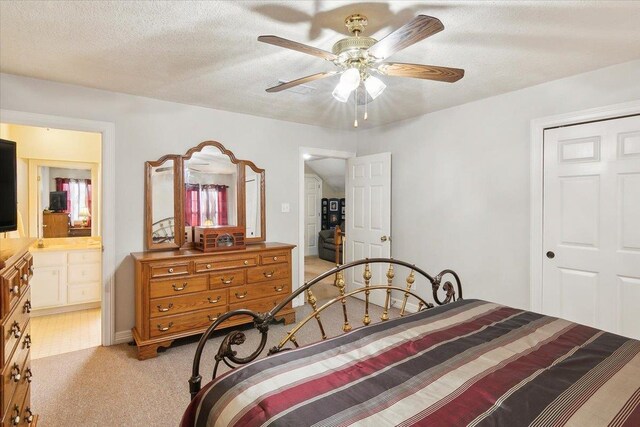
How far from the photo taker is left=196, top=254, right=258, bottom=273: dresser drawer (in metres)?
3.10

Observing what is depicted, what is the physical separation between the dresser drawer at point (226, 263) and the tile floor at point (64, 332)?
1.23m

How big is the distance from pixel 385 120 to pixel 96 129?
3.07 meters

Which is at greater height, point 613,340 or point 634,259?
point 634,259

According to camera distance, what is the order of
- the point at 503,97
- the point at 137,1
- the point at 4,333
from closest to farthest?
the point at 4,333, the point at 137,1, the point at 503,97

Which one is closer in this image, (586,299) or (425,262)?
(586,299)

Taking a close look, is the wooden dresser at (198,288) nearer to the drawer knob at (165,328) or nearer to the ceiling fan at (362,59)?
the drawer knob at (165,328)

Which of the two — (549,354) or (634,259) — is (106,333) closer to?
(549,354)

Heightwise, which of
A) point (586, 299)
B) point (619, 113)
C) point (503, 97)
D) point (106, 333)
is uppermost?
point (503, 97)

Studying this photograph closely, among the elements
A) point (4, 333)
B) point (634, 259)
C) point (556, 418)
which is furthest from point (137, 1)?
point (634, 259)

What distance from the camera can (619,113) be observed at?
8.18ft

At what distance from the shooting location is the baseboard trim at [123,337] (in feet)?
10.3

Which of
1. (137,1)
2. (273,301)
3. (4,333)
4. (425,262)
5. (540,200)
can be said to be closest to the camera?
(4,333)

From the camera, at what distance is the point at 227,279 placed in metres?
3.24

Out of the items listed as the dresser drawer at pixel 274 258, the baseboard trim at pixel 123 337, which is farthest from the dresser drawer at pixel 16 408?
the dresser drawer at pixel 274 258
